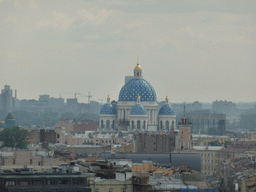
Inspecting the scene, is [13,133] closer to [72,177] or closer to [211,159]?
[211,159]

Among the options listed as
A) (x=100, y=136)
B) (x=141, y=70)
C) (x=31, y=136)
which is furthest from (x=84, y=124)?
(x=31, y=136)

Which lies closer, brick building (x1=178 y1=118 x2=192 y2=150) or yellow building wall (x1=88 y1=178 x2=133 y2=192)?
yellow building wall (x1=88 y1=178 x2=133 y2=192)

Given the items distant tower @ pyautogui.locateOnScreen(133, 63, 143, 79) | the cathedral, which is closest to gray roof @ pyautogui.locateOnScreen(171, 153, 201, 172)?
the cathedral

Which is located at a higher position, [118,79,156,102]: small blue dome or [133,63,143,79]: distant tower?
[133,63,143,79]: distant tower

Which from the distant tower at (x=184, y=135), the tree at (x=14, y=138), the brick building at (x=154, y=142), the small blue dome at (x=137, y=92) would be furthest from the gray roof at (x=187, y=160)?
the small blue dome at (x=137, y=92)

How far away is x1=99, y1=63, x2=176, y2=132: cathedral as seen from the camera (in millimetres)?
139625

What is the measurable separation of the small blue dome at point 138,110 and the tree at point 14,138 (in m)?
27.2

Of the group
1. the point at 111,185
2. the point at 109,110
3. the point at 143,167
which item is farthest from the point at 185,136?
the point at 111,185

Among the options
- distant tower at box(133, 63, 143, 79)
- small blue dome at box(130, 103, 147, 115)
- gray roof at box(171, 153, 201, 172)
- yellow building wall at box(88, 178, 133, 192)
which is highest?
distant tower at box(133, 63, 143, 79)

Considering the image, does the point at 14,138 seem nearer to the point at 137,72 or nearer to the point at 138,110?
the point at 138,110

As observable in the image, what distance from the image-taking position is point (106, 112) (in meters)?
146

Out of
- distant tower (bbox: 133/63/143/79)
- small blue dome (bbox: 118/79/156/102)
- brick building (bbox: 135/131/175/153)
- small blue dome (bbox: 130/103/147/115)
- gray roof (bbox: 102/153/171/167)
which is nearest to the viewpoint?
gray roof (bbox: 102/153/171/167)

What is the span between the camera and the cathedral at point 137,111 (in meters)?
140

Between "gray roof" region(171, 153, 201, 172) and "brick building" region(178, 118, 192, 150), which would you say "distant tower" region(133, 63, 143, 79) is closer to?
"brick building" region(178, 118, 192, 150)
